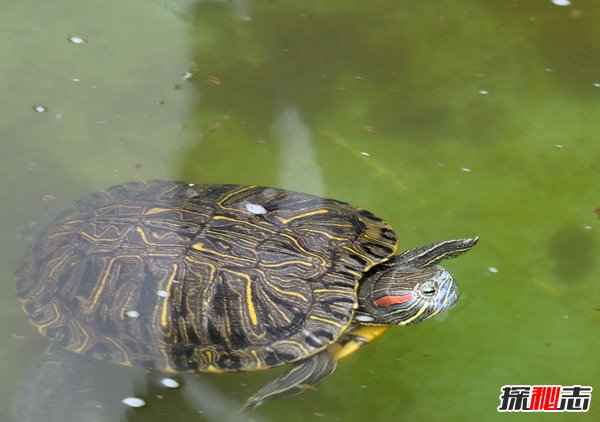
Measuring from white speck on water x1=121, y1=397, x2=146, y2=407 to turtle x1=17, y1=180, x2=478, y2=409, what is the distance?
204 mm

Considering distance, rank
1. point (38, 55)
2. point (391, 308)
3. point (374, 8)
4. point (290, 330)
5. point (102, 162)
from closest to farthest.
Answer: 1. point (290, 330)
2. point (391, 308)
3. point (102, 162)
4. point (38, 55)
5. point (374, 8)

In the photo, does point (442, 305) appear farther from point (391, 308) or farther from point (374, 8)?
point (374, 8)

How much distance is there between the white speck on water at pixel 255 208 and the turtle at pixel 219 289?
0.03ft

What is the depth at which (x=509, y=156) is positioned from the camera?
414 centimetres

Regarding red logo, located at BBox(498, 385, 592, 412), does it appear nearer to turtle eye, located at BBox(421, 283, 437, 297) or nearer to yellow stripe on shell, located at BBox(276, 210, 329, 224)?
turtle eye, located at BBox(421, 283, 437, 297)

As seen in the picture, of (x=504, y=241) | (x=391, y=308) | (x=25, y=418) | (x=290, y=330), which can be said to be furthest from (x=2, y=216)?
(x=504, y=241)

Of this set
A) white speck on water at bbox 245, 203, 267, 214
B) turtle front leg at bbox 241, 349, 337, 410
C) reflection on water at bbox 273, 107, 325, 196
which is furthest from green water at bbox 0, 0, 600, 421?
white speck on water at bbox 245, 203, 267, 214

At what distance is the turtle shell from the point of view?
299 centimetres

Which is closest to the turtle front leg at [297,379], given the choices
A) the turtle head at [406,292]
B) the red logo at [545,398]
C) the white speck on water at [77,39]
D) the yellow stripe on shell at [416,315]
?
the turtle head at [406,292]

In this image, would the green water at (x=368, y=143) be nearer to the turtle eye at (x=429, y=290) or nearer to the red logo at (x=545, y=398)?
the red logo at (x=545, y=398)

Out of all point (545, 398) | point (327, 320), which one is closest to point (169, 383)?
point (327, 320)

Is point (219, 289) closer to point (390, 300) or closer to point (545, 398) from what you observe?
point (390, 300)

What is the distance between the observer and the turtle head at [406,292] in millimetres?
3209

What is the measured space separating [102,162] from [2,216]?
22.3 inches
